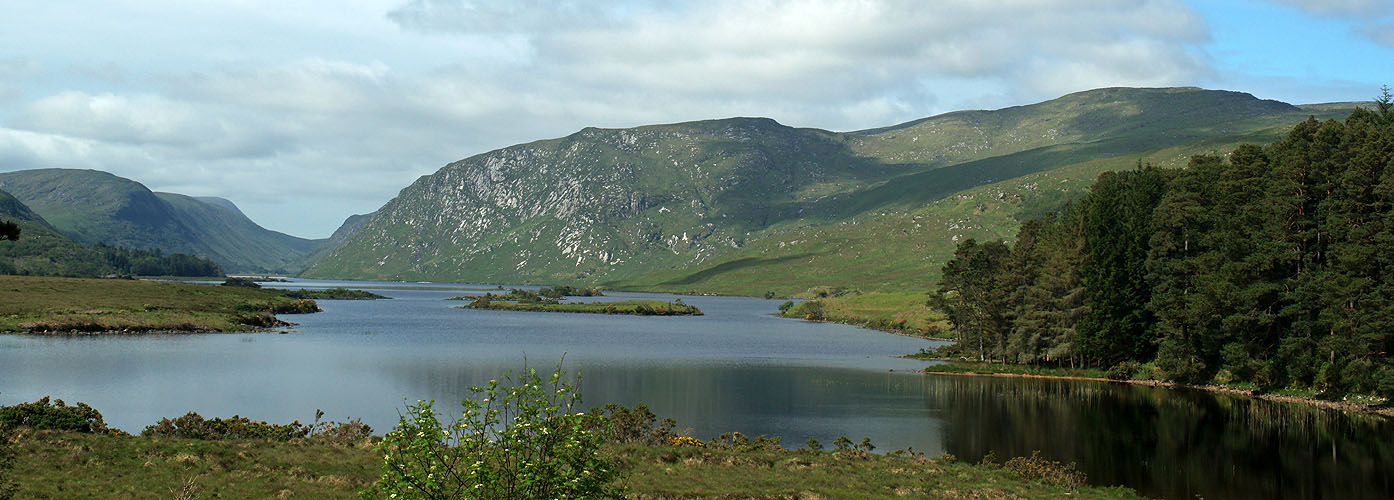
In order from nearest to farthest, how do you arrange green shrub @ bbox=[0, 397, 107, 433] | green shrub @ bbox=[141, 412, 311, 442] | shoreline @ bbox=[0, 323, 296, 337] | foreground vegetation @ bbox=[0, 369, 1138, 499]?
1. foreground vegetation @ bbox=[0, 369, 1138, 499]
2. green shrub @ bbox=[0, 397, 107, 433]
3. green shrub @ bbox=[141, 412, 311, 442]
4. shoreline @ bbox=[0, 323, 296, 337]

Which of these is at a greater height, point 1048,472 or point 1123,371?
point 1048,472

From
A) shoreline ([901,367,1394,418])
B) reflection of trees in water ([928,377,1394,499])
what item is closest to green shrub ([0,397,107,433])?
reflection of trees in water ([928,377,1394,499])

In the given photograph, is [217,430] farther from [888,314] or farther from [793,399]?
[888,314]

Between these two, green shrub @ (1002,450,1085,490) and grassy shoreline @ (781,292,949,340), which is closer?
green shrub @ (1002,450,1085,490)

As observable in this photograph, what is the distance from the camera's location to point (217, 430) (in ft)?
135

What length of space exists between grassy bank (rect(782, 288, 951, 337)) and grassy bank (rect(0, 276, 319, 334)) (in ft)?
317

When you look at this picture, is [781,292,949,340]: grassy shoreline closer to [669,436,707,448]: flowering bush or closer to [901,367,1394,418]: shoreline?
[901,367,1394,418]: shoreline

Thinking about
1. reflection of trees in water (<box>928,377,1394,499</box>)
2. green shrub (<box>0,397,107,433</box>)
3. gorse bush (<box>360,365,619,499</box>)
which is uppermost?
gorse bush (<box>360,365,619,499</box>)

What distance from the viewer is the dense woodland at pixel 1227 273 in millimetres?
59219

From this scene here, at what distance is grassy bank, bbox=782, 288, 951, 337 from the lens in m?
140

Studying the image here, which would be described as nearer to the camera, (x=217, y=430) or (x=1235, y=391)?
(x=217, y=430)

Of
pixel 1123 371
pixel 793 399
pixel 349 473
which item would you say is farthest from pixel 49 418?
pixel 1123 371

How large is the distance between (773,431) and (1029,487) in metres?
19.2

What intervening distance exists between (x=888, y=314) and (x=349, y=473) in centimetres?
13639
